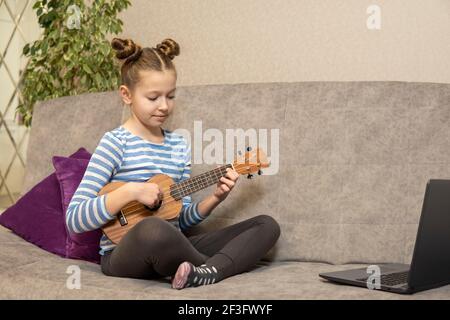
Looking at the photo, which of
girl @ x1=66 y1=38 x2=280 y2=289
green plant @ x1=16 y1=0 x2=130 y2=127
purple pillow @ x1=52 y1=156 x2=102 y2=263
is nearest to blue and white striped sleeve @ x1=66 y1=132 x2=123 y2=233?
girl @ x1=66 y1=38 x2=280 y2=289

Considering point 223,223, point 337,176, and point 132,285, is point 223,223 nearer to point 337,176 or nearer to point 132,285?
point 337,176

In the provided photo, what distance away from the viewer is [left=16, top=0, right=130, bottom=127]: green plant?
273cm

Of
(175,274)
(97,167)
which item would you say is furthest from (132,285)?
(97,167)

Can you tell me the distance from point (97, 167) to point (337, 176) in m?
0.67

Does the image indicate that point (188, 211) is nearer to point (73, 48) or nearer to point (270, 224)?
point (270, 224)

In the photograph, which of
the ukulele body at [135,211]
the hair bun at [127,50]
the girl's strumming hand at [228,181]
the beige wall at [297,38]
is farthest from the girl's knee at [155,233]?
the beige wall at [297,38]

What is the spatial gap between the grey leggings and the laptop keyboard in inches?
12.2

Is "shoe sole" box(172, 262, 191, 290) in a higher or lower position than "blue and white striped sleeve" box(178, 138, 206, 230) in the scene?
lower

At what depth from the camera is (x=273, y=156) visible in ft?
6.01

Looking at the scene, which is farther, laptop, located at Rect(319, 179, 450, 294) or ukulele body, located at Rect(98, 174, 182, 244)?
ukulele body, located at Rect(98, 174, 182, 244)

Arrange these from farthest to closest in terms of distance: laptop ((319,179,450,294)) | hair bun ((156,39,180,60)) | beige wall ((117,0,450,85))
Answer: beige wall ((117,0,450,85)) < hair bun ((156,39,180,60)) < laptop ((319,179,450,294))

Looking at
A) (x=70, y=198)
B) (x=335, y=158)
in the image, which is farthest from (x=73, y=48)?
(x=335, y=158)

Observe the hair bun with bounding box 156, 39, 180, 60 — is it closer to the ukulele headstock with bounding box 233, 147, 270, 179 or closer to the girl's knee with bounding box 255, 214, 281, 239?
the ukulele headstock with bounding box 233, 147, 270, 179

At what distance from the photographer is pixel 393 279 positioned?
1.39 metres
